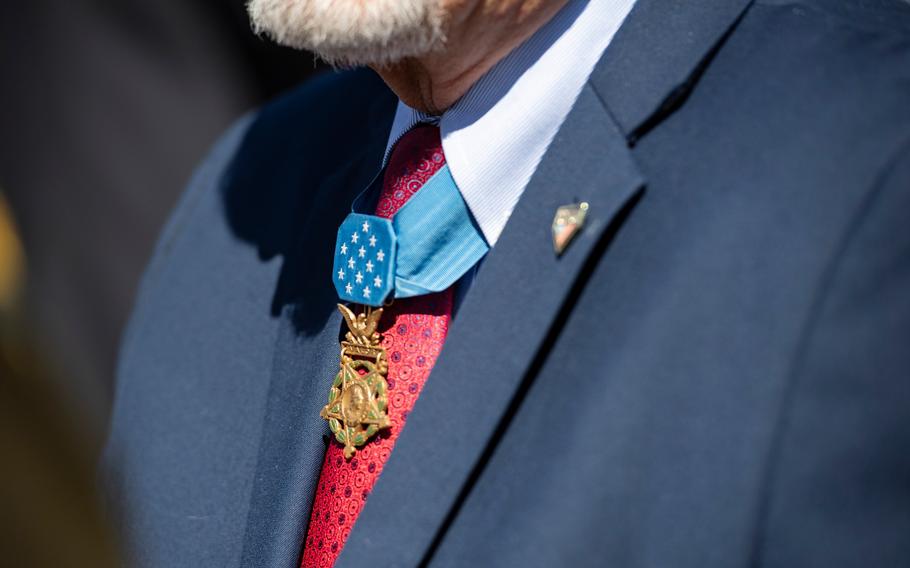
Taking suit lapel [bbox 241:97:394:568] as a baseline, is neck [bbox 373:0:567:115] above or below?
above

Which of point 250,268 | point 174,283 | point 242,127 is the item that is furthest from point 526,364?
point 242,127

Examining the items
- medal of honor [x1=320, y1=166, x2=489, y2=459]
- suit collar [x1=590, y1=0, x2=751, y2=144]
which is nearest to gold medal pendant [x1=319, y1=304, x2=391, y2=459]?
medal of honor [x1=320, y1=166, x2=489, y2=459]

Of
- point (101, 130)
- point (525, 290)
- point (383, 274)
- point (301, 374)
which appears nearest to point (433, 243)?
point (383, 274)

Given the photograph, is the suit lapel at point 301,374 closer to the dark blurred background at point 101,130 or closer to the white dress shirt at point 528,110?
the white dress shirt at point 528,110

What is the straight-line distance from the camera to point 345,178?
63.4 inches

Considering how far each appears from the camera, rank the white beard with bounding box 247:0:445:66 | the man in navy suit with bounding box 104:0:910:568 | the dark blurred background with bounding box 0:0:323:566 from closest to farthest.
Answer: the man in navy suit with bounding box 104:0:910:568, the white beard with bounding box 247:0:445:66, the dark blurred background with bounding box 0:0:323:566

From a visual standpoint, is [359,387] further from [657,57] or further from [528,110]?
[657,57]

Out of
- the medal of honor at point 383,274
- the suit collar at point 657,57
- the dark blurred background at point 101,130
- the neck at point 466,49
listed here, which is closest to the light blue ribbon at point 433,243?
the medal of honor at point 383,274

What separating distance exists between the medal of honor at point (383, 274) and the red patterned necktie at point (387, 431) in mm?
13

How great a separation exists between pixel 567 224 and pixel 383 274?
0.27m

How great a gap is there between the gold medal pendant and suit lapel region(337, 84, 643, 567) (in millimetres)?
91

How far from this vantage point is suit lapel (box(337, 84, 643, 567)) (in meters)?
1.18

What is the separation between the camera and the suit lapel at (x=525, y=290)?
118cm

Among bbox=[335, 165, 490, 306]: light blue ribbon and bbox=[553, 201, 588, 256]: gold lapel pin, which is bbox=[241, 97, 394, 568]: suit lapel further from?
bbox=[553, 201, 588, 256]: gold lapel pin
